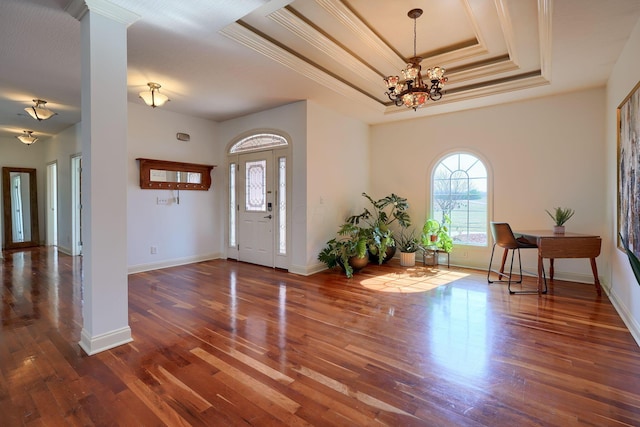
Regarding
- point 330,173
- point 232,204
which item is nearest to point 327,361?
point 330,173

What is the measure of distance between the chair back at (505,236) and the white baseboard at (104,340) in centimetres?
434

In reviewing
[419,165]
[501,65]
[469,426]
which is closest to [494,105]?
[501,65]

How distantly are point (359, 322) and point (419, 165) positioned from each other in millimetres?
3745

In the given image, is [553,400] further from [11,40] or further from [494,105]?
[11,40]

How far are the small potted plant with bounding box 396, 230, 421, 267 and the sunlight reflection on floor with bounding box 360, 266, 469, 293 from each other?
0.27m

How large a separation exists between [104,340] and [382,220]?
174 inches

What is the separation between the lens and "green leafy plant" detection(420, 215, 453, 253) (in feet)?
17.2

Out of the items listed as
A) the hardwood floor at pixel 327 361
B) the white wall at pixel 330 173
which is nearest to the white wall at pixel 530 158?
the white wall at pixel 330 173

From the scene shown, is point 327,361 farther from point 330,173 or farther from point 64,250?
point 64,250

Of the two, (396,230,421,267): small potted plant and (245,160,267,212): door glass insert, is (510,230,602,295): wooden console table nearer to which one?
(396,230,421,267): small potted plant

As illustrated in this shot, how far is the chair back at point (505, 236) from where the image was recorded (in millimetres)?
3988

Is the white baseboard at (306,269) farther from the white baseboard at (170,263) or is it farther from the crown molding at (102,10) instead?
the crown molding at (102,10)

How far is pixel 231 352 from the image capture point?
7.72ft

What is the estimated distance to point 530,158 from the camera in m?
4.69
